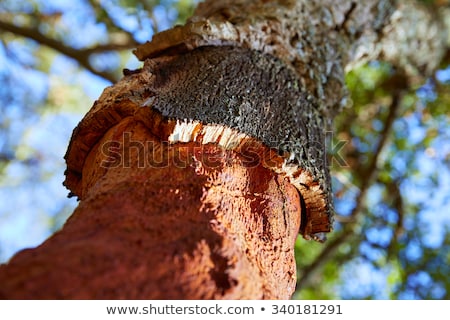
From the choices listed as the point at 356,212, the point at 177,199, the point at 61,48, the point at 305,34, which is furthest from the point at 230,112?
the point at 356,212

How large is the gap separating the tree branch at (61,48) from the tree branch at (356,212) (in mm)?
2077

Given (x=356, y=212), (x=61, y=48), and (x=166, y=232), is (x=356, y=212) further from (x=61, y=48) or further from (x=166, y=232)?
(x=166, y=232)

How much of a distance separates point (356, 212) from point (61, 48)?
2.75 meters

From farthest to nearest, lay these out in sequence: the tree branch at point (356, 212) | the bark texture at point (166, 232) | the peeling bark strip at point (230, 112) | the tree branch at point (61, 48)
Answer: the tree branch at point (356, 212) → the tree branch at point (61, 48) → the peeling bark strip at point (230, 112) → the bark texture at point (166, 232)

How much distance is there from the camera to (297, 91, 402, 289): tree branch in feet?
12.5

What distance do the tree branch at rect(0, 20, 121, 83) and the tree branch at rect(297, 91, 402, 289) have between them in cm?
208

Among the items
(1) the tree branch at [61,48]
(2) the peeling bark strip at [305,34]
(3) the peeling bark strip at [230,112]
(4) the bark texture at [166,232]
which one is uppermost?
(1) the tree branch at [61,48]

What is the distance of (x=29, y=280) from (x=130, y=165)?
1.58 feet

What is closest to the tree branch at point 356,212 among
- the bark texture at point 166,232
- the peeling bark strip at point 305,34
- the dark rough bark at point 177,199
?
the peeling bark strip at point 305,34

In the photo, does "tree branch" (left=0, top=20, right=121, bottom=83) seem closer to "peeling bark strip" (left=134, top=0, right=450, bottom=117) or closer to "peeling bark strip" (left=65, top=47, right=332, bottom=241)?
"peeling bark strip" (left=134, top=0, right=450, bottom=117)

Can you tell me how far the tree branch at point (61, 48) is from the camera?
3592 millimetres

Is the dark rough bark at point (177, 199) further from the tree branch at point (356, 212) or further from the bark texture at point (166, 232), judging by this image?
the tree branch at point (356, 212)

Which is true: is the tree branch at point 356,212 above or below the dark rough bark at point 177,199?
above

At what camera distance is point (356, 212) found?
4266 millimetres
